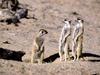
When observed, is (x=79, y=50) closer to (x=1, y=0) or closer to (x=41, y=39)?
(x=41, y=39)

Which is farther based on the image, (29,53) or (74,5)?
(74,5)

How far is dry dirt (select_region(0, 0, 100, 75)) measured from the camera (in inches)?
562

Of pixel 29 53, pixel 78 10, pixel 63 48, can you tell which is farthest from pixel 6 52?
pixel 78 10

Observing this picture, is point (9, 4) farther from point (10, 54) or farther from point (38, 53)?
point (38, 53)

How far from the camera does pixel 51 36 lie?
22.8m

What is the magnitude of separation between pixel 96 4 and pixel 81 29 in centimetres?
1444

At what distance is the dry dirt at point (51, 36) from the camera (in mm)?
14271

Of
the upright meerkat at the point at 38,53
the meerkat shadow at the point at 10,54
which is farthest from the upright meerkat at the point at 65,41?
the meerkat shadow at the point at 10,54

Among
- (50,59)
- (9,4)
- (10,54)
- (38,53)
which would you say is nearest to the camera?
(38,53)

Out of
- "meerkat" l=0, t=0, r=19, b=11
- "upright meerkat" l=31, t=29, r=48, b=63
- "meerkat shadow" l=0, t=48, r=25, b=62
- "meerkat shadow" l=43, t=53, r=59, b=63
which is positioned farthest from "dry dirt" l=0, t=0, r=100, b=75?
"meerkat" l=0, t=0, r=19, b=11

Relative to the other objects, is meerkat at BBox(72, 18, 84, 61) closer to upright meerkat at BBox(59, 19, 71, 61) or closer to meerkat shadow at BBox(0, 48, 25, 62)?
upright meerkat at BBox(59, 19, 71, 61)

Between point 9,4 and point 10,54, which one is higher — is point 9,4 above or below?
above

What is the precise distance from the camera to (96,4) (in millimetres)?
31453

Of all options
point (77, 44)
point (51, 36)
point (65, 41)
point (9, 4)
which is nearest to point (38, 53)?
point (65, 41)
